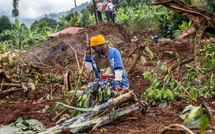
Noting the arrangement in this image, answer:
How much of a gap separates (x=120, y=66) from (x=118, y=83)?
0.81 feet

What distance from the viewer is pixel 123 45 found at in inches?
359

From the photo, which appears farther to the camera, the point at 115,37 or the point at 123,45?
the point at 115,37

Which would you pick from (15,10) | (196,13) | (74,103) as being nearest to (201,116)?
(196,13)

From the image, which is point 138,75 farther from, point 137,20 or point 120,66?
point 137,20

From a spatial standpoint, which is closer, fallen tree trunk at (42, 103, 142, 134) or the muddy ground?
fallen tree trunk at (42, 103, 142, 134)

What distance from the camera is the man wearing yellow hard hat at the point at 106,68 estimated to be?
118 inches

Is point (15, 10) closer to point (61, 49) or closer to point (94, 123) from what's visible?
point (61, 49)

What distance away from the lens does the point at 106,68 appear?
127 inches

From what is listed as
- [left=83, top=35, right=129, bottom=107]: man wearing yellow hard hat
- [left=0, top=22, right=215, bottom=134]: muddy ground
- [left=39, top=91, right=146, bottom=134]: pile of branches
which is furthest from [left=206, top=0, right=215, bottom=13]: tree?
[left=39, top=91, right=146, bottom=134]: pile of branches

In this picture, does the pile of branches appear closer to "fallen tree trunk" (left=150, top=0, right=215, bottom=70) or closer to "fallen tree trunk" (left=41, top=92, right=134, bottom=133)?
"fallen tree trunk" (left=41, top=92, right=134, bottom=133)

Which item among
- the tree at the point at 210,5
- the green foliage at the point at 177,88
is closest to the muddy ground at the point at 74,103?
the green foliage at the point at 177,88

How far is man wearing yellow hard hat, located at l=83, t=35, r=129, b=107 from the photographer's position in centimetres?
300

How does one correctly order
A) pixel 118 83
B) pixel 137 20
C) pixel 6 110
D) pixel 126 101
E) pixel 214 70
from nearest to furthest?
1. pixel 126 101
2. pixel 118 83
3. pixel 6 110
4. pixel 214 70
5. pixel 137 20

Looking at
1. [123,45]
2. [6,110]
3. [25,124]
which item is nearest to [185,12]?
[25,124]
